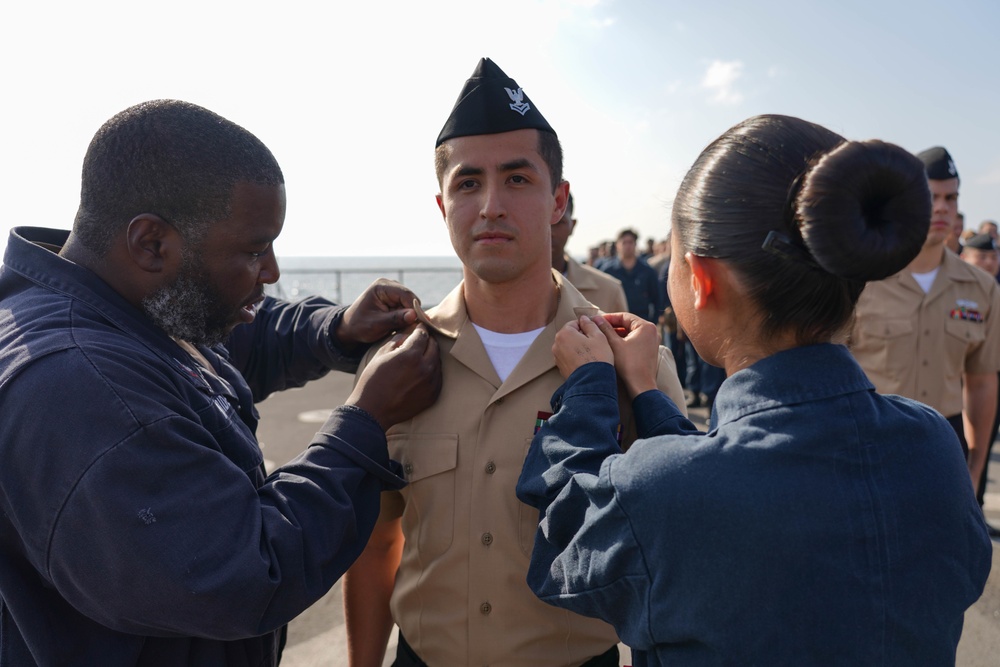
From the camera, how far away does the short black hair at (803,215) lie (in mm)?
1104

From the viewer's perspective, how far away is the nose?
2031mm

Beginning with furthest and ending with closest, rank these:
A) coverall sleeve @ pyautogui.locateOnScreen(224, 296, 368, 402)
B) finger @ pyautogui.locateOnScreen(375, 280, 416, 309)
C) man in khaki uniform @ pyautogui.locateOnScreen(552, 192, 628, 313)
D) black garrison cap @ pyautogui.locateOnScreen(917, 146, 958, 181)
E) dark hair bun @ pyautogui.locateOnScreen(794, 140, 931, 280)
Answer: man in khaki uniform @ pyautogui.locateOnScreen(552, 192, 628, 313) < black garrison cap @ pyautogui.locateOnScreen(917, 146, 958, 181) < coverall sleeve @ pyautogui.locateOnScreen(224, 296, 368, 402) < finger @ pyautogui.locateOnScreen(375, 280, 416, 309) < dark hair bun @ pyautogui.locateOnScreen(794, 140, 931, 280)

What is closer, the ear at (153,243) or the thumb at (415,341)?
the ear at (153,243)

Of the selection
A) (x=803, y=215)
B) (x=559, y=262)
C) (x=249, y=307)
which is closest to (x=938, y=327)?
(x=559, y=262)

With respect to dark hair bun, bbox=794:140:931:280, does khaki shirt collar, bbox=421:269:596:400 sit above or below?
below

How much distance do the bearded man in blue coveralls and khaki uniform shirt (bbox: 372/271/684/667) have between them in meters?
Result: 0.15

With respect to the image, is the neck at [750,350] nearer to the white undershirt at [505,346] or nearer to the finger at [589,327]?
the finger at [589,327]

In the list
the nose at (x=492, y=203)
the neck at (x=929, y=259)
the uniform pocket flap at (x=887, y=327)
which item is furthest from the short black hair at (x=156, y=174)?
the neck at (x=929, y=259)

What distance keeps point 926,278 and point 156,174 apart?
4143 millimetres

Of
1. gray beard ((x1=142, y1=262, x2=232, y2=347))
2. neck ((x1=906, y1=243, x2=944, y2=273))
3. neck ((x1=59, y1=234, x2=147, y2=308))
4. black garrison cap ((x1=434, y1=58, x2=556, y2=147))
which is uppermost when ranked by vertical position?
black garrison cap ((x1=434, y1=58, x2=556, y2=147))

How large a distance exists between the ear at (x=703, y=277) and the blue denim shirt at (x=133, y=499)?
870mm

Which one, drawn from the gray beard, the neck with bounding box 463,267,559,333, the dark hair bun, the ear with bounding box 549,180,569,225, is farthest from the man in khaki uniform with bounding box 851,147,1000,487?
the gray beard

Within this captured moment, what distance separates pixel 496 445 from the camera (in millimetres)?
1946

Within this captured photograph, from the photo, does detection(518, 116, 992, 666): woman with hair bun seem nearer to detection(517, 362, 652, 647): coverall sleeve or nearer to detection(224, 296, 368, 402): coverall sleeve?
detection(517, 362, 652, 647): coverall sleeve
